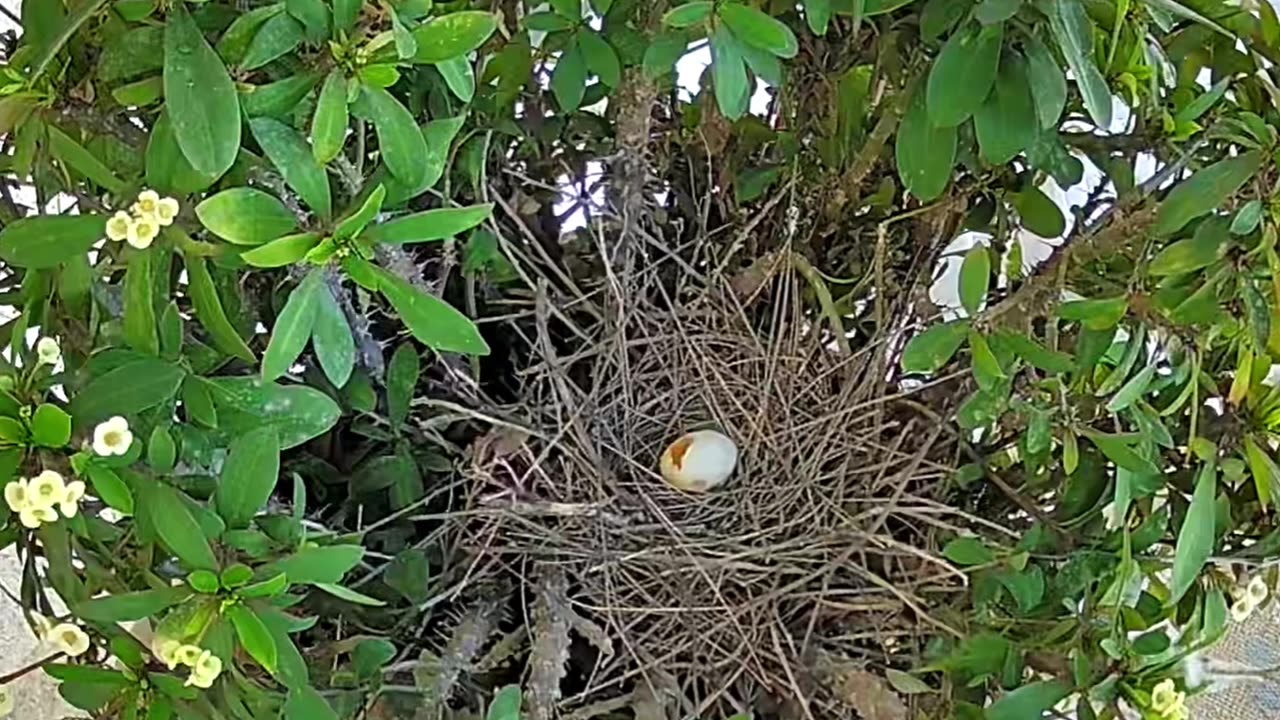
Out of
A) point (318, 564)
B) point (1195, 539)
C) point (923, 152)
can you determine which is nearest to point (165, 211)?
point (318, 564)

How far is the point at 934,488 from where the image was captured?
58 cm

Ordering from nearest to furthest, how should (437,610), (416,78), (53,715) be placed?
(416,78), (437,610), (53,715)

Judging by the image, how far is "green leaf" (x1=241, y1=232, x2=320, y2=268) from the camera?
35cm

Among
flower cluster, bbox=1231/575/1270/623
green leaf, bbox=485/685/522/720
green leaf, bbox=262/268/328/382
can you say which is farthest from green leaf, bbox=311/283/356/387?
flower cluster, bbox=1231/575/1270/623

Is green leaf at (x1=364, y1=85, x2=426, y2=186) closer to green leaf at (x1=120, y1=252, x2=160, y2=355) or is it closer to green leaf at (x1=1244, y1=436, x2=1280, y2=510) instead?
green leaf at (x1=120, y1=252, x2=160, y2=355)

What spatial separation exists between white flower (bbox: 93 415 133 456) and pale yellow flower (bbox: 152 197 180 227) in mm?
56

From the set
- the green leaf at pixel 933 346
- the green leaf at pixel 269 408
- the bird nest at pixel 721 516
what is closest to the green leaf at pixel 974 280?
the green leaf at pixel 933 346

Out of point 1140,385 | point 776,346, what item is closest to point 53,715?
point 776,346

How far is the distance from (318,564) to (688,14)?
0.65ft

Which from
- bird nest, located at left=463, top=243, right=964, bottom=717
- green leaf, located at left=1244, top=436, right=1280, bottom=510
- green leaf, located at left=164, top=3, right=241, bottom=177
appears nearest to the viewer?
green leaf, located at left=164, top=3, right=241, bottom=177

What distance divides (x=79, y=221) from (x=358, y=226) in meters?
0.08

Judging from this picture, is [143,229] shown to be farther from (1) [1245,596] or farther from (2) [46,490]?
(1) [1245,596]

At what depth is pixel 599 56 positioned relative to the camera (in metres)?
0.48

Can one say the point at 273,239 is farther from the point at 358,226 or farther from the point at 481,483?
the point at 481,483
